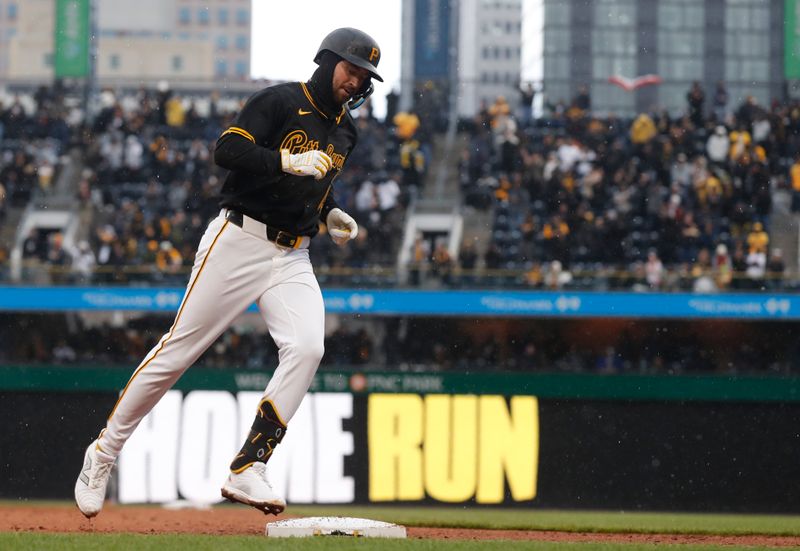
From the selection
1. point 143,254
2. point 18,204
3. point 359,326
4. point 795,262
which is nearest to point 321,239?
point 359,326

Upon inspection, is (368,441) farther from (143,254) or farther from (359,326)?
(143,254)

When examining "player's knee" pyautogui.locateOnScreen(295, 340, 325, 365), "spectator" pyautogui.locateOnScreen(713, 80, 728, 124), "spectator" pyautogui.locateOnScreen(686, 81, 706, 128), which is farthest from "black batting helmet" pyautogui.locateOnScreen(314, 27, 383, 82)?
"spectator" pyautogui.locateOnScreen(713, 80, 728, 124)

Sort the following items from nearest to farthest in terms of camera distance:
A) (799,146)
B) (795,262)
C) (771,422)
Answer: (771,422)
(795,262)
(799,146)

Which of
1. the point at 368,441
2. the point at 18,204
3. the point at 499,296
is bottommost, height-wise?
the point at 368,441

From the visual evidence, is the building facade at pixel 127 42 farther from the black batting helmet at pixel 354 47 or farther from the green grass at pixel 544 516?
the black batting helmet at pixel 354 47

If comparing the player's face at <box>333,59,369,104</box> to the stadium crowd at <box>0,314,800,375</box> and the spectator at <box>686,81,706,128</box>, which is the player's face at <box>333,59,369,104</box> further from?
the spectator at <box>686,81,706,128</box>

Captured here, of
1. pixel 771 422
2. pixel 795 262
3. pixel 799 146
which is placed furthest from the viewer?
pixel 799 146

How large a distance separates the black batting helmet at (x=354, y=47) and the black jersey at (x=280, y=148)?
23cm

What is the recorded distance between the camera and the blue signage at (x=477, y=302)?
50.9 feet

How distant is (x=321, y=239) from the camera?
54.4 ft

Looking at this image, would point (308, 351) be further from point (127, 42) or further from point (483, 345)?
point (127, 42)

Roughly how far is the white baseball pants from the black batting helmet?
83 centimetres

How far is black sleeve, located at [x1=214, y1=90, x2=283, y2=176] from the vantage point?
520 centimetres

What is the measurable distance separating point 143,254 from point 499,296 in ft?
15.6
